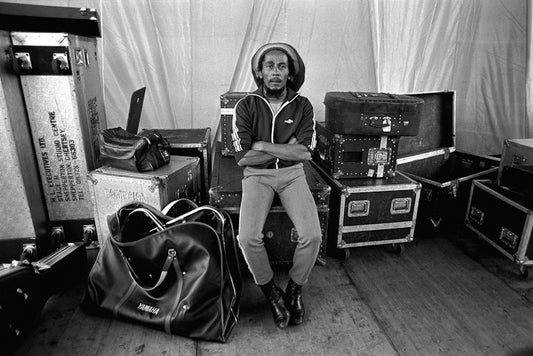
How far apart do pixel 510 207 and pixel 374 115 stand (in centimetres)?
126

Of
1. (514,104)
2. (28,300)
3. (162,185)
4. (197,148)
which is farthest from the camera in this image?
(514,104)

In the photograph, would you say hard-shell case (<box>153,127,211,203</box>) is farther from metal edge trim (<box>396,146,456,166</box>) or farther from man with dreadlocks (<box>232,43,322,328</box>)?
metal edge trim (<box>396,146,456,166</box>)

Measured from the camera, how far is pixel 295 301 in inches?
91.2

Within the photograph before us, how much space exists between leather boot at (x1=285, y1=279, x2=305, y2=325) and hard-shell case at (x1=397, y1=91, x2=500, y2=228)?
1.64m

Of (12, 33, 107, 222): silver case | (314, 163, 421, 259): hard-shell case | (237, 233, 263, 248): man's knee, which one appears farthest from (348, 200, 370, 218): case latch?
(12, 33, 107, 222): silver case

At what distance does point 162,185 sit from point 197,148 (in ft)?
2.62

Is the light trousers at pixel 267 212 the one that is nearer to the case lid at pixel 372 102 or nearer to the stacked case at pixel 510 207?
the case lid at pixel 372 102

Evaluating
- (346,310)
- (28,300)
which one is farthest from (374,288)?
(28,300)

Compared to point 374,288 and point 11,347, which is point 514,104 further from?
point 11,347

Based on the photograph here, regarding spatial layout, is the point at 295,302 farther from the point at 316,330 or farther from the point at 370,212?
the point at 370,212

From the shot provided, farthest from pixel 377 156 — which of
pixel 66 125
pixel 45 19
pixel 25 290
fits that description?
pixel 45 19

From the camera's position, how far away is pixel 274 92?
2.44 m

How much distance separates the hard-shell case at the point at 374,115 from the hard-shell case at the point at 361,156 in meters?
0.08

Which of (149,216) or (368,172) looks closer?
(149,216)
